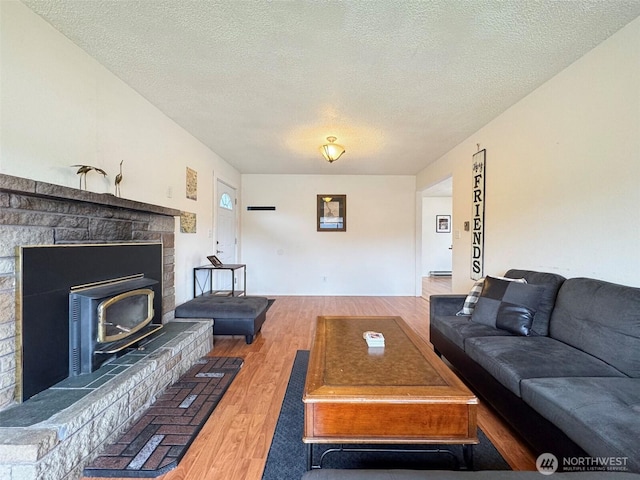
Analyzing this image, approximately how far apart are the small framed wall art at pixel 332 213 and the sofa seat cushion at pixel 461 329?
3.42m

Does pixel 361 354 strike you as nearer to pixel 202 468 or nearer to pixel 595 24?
pixel 202 468

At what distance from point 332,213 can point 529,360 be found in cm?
444

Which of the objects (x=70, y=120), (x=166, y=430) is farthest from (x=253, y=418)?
(x=70, y=120)

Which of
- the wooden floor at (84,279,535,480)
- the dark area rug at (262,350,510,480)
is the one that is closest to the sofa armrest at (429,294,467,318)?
the wooden floor at (84,279,535,480)

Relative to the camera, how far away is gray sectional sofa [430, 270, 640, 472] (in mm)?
1098

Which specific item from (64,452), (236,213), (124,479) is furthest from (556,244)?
(236,213)

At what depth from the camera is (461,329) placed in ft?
7.17

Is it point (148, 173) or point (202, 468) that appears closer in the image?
point (202, 468)

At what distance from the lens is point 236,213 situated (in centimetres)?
546

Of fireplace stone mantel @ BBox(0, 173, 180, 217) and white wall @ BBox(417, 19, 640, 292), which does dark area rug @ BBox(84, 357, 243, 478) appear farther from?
white wall @ BBox(417, 19, 640, 292)

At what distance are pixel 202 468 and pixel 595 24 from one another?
3.39 m

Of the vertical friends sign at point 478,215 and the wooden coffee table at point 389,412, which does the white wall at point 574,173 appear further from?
the wooden coffee table at point 389,412

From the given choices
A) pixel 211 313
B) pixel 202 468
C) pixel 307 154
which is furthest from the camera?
pixel 307 154

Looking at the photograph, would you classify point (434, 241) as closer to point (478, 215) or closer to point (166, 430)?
point (478, 215)
